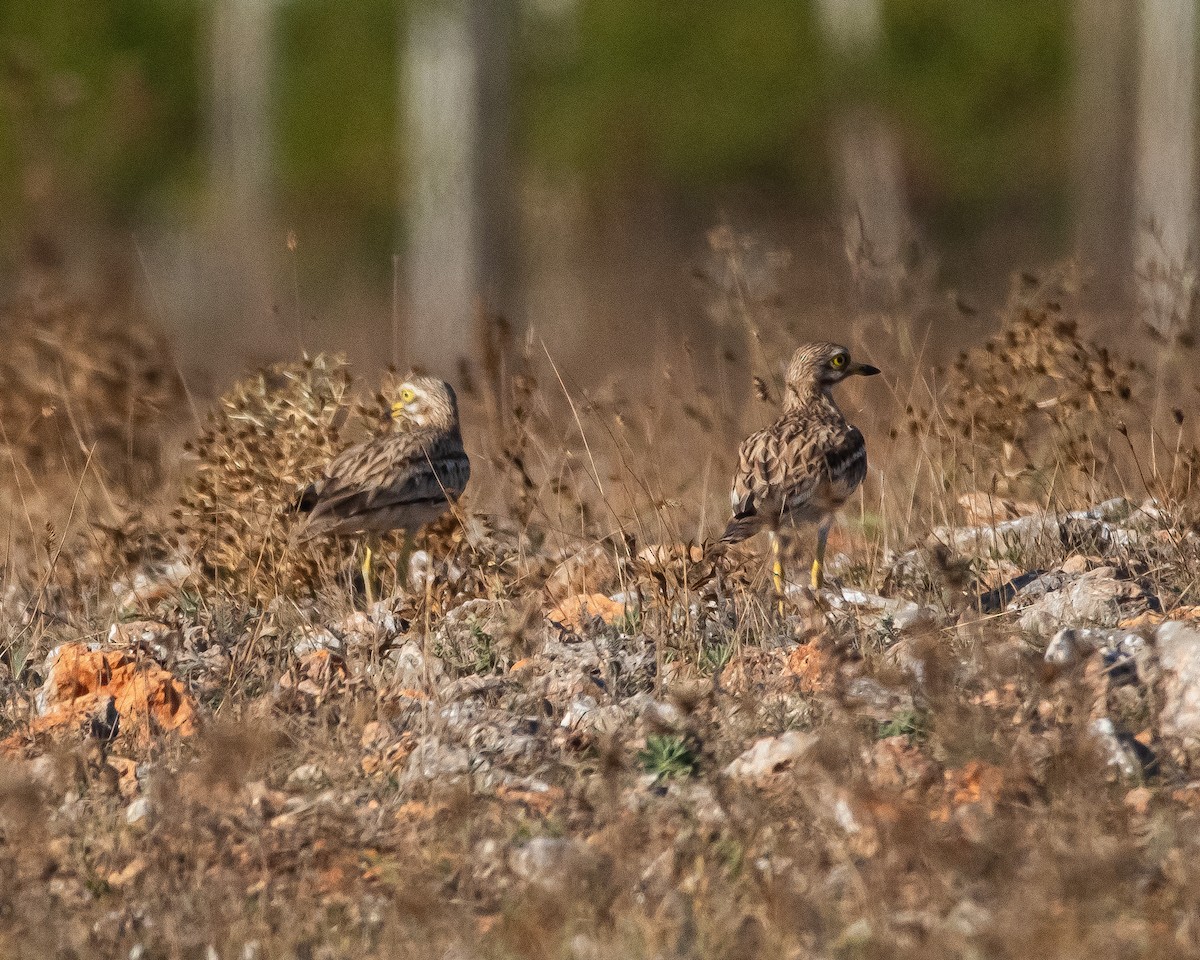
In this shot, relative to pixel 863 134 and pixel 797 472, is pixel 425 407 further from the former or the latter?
pixel 863 134

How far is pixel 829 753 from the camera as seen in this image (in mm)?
4008

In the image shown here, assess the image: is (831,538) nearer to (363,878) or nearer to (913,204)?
(363,878)

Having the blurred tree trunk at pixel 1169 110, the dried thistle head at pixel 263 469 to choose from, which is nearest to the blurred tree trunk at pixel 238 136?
the blurred tree trunk at pixel 1169 110

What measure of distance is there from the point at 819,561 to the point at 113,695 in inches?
93.9

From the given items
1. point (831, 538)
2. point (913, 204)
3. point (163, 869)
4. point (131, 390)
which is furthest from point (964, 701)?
point (913, 204)

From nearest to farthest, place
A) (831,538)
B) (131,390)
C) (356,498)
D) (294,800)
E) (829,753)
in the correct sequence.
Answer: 1. (829,753)
2. (294,800)
3. (356,498)
4. (831,538)
5. (131,390)

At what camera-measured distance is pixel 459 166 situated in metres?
16.5

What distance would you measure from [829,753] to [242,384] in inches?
141

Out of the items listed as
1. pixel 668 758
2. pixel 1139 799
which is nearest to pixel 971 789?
pixel 1139 799

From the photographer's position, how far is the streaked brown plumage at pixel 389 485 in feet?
20.9

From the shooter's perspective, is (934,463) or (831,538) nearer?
(934,463)

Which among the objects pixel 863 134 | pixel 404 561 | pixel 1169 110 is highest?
pixel 404 561

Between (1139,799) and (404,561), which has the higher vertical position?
(1139,799)

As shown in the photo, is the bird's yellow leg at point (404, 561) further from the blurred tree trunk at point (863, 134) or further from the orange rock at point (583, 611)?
the blurred tree trunk at point (863, 134)
